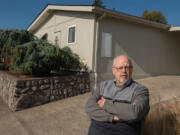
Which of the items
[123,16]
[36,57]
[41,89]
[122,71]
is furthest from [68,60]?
[122,71]

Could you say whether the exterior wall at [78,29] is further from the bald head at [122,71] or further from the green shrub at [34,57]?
the bald head at [122,71]

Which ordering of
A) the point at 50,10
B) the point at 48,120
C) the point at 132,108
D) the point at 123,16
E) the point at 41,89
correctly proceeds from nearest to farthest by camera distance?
the point at 132,108 < the point at 48,120 < the point at 41,89 < the point at 123,16 < the point at 50,10

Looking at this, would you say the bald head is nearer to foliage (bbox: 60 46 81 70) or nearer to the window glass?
foliage (bbox: 60 46 81 70)

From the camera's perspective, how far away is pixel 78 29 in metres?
6.49

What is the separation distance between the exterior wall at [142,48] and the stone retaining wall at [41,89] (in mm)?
1030

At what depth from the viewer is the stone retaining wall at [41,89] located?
13.7 ft

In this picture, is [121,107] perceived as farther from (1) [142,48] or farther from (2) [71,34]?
(1) [142,48]

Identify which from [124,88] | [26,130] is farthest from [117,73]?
[26,130]

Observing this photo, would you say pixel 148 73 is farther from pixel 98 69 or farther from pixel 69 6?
pixel 69 6

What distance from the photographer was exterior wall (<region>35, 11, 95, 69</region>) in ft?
19.1

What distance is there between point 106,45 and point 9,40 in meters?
4.20

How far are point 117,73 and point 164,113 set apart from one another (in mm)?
1172

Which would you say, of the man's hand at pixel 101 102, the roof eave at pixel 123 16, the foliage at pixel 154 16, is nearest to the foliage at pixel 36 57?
the roof eave at pixel 123 16

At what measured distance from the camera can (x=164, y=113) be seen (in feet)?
7.15
